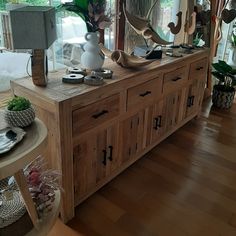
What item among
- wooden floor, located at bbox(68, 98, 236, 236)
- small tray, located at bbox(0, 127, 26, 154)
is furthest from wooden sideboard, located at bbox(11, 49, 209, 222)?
small tray, located at bbox(0, 127, 26, 154)

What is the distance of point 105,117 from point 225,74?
211 cm

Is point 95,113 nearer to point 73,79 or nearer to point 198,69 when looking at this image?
point 73,79

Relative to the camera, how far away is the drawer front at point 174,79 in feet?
7.30

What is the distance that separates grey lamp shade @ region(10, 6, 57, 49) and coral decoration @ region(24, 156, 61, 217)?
0.59m

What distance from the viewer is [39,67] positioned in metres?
1.51

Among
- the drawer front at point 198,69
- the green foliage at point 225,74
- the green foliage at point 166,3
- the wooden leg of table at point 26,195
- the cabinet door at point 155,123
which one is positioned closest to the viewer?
the wooden leg of table at point 26,195

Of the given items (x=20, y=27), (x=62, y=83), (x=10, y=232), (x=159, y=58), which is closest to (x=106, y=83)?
(x=62, y=83)

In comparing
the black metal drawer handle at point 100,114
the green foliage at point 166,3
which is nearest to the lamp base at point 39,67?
the black metal drawer handle at point 100,114

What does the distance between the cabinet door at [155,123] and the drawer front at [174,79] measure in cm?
15

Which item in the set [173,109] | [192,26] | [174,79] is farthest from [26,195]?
[192,26]

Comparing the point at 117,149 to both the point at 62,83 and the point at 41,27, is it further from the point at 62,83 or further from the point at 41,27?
the point at 41,27

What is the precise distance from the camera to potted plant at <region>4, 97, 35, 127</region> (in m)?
1.06

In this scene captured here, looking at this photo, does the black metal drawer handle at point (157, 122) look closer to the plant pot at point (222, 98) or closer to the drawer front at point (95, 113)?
the drawer front at point (95, 113)

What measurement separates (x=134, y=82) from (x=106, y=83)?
0.88 ft
